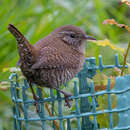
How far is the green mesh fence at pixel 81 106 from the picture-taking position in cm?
190

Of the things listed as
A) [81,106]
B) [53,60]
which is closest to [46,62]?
[53,60]

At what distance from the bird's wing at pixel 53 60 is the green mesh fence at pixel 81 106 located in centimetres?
14

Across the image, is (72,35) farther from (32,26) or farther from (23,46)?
(32,26)

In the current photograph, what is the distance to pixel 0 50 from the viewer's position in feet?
12.4

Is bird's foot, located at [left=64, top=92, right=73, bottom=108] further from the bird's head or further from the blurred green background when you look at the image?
the blurred green background

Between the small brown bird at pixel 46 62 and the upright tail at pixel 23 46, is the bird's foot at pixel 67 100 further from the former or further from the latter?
the upright tail at pixel 23 46

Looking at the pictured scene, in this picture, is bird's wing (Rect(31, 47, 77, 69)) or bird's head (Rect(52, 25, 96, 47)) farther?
bird's head (Rect(52, 25, 96, 47))

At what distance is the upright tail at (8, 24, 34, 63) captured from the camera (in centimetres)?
209

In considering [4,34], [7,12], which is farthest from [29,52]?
[7,12]

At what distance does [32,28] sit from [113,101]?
2.01 metres

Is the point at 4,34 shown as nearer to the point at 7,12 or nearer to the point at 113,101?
the point at 7,12

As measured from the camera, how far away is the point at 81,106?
7.77ft

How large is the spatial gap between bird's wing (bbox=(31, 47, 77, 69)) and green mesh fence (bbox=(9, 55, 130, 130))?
0.46 feet

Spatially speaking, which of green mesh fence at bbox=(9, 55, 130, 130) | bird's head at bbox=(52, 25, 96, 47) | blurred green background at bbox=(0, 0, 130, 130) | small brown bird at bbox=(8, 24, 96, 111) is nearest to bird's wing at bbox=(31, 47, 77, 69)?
small brown bird at bbox=(8, 24, 96, 111)
